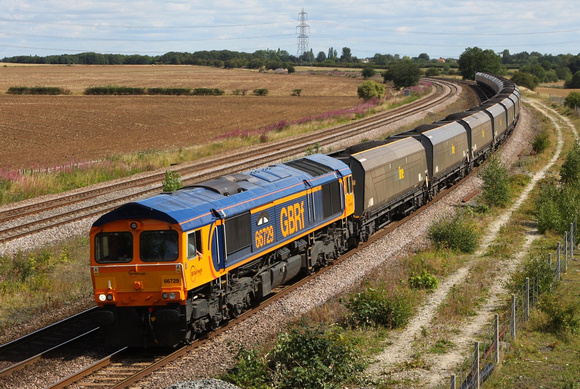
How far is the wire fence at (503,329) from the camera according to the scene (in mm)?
12430

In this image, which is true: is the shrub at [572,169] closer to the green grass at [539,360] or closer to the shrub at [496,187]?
the shrub at [496,187]

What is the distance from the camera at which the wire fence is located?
1243cm

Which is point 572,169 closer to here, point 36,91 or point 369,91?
point 369,91

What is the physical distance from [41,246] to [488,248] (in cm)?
1698

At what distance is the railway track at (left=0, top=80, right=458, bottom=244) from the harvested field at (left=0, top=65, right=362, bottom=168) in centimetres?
871

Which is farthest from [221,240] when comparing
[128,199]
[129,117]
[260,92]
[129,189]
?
[260,92]

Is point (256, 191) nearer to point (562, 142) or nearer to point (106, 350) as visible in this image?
point (106, 350)

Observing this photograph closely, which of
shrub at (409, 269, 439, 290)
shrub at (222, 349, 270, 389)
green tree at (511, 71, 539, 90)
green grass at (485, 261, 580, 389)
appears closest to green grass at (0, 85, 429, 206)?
shrub at (409, 269, 439, 290)

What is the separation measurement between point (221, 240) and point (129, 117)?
6593 centimetres

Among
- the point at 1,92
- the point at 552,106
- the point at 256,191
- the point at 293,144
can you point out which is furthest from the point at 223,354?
the point at 1,92

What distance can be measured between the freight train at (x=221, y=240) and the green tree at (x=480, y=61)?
124 m

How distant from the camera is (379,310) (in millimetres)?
16812

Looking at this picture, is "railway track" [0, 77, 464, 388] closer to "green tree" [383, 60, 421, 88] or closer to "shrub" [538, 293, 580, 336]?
A: "shrub" [538, 293, 580, 336]

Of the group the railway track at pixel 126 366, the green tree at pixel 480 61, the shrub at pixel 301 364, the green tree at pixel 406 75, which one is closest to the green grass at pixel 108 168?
the railway track at pixel 126 366
